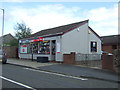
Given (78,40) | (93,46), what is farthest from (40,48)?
(93,46)

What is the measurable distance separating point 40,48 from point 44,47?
3.01ft

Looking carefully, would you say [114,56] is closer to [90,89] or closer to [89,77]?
[89,77]

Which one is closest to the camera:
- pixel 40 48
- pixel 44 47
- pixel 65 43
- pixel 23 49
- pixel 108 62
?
pixel 108 62

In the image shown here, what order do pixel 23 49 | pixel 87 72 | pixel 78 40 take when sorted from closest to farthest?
1. pixel 87 72
2. pixel 78 40
3. pixel 23 49

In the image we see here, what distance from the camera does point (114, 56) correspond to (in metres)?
12.6

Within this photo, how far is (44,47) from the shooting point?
22.1m

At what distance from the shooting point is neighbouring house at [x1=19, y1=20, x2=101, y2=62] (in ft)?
65.3

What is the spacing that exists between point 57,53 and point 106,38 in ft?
84.9

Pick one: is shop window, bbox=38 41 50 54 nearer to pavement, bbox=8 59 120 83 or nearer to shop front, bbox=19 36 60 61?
shop front, bbox=19 36 60 61

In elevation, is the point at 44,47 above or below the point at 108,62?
above

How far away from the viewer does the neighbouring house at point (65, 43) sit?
19891 millimetres

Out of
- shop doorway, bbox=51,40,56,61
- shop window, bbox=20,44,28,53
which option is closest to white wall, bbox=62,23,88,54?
shop doorway, bbox=51,40,56,61

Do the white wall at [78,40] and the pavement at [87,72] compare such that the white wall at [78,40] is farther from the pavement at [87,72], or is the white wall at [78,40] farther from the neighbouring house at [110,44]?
the neighbouring house at [110,44]

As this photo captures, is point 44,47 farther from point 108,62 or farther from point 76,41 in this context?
point 108,62
